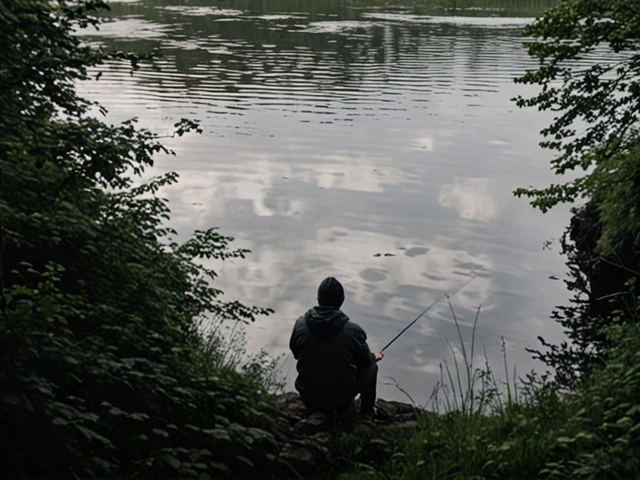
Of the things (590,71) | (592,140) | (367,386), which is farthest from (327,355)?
(590,71)

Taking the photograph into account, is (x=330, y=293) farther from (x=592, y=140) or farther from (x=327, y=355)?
(x=592, y=140)

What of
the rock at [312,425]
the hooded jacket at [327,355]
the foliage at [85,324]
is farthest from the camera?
the hooded jacket at [327,355]

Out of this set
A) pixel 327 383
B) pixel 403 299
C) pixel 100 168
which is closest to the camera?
pixel 100 168

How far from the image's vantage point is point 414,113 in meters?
28.2

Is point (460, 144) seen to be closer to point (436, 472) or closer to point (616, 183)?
point (616, 183)

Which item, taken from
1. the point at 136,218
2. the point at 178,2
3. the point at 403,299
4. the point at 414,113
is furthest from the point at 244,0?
Result: the point at 136,218

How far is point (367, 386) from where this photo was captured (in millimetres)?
8156

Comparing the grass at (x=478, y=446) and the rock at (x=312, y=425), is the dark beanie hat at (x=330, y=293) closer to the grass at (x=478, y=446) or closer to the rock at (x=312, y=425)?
the rock at (x=312, y=425)

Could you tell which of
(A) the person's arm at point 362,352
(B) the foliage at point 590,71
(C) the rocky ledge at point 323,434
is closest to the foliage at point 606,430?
(C) the rocky ledge at point 323,434

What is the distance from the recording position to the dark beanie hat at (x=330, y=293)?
25.5 ft

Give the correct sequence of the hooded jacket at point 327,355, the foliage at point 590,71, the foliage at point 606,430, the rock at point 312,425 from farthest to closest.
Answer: the foliage at point 590,71 < the hooded jacket at point 327,355 < the rock at point 312,425 < the foliage at point 606,430

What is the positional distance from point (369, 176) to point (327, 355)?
540 inches

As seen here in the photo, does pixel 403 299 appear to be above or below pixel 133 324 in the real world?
below

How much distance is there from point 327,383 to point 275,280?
6993 mm
